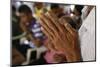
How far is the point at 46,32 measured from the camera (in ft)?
7.37

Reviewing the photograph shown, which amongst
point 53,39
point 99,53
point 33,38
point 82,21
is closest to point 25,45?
point 33,38

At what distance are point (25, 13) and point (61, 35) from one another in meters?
0.51

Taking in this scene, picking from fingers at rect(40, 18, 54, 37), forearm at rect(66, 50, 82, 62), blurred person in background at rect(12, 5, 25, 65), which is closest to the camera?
blurred person in background at rect(12, 5, 25, 65)

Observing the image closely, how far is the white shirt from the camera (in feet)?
7.93

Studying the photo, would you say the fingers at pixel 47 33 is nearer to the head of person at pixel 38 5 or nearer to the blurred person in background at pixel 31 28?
the blurred person in background at pixel 31 28

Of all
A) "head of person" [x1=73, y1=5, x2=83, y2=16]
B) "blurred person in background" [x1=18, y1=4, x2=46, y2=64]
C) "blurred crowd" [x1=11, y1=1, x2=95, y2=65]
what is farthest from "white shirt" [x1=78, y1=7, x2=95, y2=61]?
"blurred person in background" [x1=18, y1=4, x2=46, y2=64]

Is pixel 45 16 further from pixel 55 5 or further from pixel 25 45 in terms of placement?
pixel 25 45

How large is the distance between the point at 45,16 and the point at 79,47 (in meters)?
0.58

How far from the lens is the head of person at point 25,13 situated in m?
2.16

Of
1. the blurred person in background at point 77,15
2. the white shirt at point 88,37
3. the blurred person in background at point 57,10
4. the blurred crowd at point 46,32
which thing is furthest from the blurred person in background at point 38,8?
the white shirt at point 88,37

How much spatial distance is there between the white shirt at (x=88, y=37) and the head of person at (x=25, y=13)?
2.17ft

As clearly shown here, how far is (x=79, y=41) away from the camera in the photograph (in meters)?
2.40

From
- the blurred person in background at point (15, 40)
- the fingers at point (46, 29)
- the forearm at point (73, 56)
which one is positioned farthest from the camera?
the forearm at point (73, 56)

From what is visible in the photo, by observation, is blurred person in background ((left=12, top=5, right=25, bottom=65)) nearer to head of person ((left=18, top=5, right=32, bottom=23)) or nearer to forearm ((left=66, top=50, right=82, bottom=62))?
head of person ((left=18, top=5, right=32, bottom=23))
